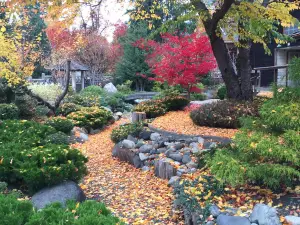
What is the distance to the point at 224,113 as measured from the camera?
7.66 meters

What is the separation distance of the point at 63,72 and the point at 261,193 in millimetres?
18492

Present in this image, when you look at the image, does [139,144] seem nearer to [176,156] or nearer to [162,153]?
[162,153]

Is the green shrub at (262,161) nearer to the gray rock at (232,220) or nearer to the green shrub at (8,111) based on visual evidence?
the gray rock at (232,220)

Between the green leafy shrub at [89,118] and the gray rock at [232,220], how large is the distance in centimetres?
814

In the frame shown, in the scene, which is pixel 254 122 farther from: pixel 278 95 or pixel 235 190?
pixel 235 190

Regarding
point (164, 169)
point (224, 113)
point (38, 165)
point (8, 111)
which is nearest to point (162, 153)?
point (164, 169)

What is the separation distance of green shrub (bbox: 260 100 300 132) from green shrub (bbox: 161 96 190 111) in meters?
6.56

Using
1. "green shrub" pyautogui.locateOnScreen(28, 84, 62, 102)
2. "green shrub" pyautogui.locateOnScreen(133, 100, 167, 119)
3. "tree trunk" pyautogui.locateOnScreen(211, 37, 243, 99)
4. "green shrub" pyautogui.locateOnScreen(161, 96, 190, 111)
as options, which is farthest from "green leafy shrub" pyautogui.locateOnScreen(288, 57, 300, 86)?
"green shrub" pyautogui.locateOnScreen(28, 84, 62, 102)

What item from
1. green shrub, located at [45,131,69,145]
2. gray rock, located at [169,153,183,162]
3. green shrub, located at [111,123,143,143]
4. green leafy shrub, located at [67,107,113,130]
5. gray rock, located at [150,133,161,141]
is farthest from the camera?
green leafy shrub, located at [67,107,113,130]

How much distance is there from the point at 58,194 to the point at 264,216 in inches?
105

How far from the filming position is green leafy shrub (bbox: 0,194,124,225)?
2617 millimetres

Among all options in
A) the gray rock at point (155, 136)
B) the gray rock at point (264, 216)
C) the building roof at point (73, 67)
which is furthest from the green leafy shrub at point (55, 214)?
the building roof at point (73, 67)

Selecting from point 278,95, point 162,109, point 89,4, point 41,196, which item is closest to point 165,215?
point 41,196

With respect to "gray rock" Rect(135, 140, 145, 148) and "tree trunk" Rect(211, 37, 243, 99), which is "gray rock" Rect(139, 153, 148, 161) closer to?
"gray rock" Rect(135, 140, 145, 148)
